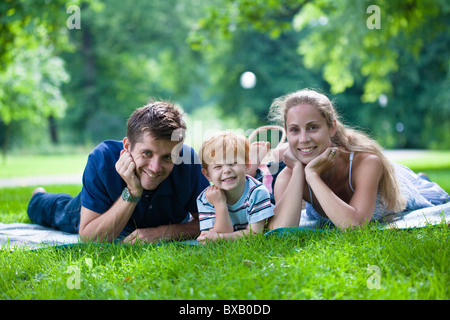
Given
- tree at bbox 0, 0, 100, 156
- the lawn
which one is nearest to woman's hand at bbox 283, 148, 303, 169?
the lawn

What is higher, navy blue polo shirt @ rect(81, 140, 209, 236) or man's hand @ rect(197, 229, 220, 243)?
navy blue polo shirt @ rect(81, 140, 209, 236)

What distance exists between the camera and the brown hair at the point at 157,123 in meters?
3.43

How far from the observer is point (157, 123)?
11.3 feet

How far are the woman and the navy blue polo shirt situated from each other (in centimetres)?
75

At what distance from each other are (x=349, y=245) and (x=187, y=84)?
35.4 m

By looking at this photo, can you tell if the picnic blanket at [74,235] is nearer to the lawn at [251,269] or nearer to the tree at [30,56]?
the lawn at [251,269]

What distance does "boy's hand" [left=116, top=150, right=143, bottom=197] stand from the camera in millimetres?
3400

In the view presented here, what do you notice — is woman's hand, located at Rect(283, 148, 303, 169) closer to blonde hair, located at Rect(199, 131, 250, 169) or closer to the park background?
blonde hair, located at Rect(199, 131, 250, 169)

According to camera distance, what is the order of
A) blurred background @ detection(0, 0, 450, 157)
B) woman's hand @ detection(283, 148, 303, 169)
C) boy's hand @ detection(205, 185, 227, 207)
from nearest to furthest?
Answer: boy's hand @ detection(205, 185, 227, 207) < woman's hand @ detection(283, 148, 303, 169) < blurred background @ detection(0, 0, 450, 157)

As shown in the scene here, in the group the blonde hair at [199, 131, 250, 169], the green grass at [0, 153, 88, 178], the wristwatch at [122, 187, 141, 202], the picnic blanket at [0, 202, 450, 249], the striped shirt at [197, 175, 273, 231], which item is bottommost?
the green grass at [0, 153, 88, 178]

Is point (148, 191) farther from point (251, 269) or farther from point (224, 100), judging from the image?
point (224, 100)

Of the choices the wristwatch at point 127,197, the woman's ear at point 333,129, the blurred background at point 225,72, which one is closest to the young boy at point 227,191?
the wristwatch at point 127,197

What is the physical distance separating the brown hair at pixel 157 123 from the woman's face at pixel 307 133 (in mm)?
902

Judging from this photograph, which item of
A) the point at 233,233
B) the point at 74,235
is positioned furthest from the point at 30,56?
the point at 233,233
